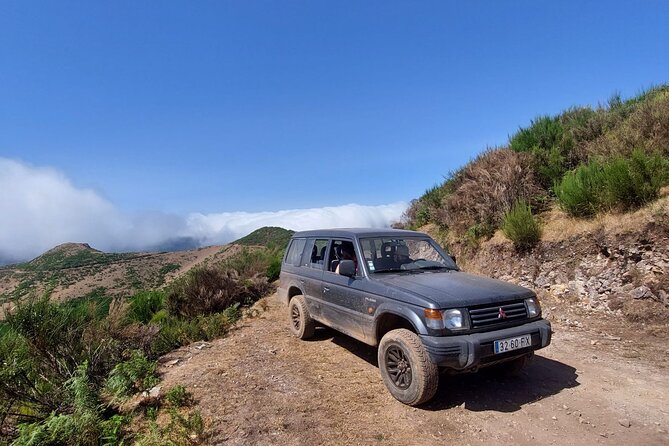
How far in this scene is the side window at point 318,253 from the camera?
5801 millimetres

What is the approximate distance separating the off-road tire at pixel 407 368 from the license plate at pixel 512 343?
0.64 meters

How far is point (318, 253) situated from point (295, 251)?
0.96 meters

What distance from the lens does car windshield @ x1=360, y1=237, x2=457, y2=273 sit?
4.85 m

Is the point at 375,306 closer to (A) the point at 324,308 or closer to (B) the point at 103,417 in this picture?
(A) the point at 324,308

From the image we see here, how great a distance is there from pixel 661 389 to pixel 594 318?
98.7 inches

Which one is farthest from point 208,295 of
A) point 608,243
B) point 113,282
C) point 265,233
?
point 265,233

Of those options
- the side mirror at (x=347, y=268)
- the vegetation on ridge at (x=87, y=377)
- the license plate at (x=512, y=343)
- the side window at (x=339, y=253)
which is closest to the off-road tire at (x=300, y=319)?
the side window at (x=339, y=253)

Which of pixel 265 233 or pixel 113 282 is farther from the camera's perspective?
pixel 265 233

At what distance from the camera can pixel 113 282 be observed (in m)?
33.1

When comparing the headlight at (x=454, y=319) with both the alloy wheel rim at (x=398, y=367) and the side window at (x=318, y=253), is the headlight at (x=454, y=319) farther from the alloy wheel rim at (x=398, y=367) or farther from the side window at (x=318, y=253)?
the side window at (x=318, y=253)

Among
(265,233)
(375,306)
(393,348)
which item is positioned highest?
(265,233)

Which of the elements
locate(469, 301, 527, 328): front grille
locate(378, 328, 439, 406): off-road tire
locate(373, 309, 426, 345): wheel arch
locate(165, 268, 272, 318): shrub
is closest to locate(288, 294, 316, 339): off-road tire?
locate(373, 309, 426, 345): wheel arch

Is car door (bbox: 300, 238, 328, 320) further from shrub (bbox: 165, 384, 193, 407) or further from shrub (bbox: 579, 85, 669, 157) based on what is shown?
shrub (bbox: 579, 85, 669, 157)

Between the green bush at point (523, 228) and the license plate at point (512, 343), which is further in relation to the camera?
the green bush at point (523, 228)
